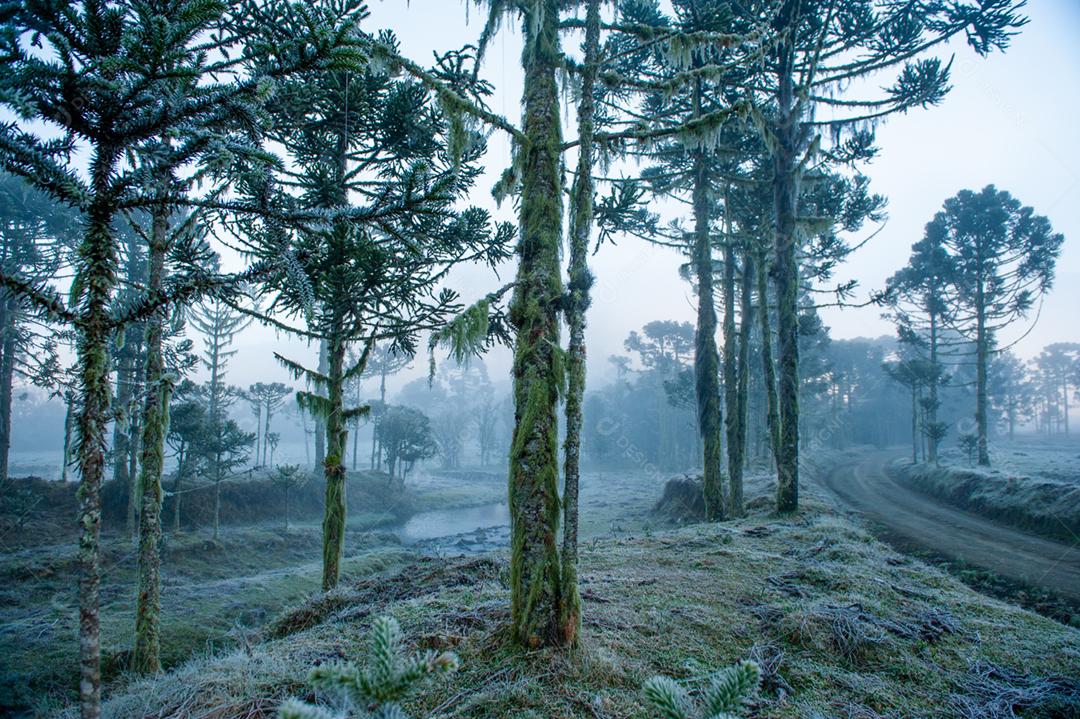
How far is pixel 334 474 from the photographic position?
8.86 m

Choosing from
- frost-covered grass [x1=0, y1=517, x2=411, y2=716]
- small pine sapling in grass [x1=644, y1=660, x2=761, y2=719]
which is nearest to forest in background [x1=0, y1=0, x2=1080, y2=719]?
small pine sapling in grass [x1=644, y1=660, x2=761, y2=719]

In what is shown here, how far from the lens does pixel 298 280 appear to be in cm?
309

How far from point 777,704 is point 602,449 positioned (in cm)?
5903

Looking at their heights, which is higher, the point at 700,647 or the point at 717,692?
the point at 717,692

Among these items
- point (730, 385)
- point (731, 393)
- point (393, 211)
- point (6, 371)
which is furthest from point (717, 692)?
point (6, 371)

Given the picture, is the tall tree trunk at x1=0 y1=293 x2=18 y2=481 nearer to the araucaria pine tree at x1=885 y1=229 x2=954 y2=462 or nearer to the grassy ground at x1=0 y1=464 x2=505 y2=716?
the grassy ground at x1=0 y1=464 x2=505 y2=716

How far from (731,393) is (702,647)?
40.5 feet

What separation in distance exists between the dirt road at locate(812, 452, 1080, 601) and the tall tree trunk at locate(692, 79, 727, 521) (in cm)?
495

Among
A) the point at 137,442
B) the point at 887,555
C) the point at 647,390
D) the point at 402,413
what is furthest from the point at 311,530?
the point at 647,390

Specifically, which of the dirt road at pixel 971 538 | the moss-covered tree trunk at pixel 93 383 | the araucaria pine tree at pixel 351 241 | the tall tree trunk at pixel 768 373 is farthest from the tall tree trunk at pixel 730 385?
the moss-covered tree trunk at pixel 93 383

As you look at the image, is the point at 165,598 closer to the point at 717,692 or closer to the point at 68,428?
the point at 68,428

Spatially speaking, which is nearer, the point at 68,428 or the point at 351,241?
the point at 351,241

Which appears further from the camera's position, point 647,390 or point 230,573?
point 647,390

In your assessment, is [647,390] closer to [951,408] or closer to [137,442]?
[951,408]
